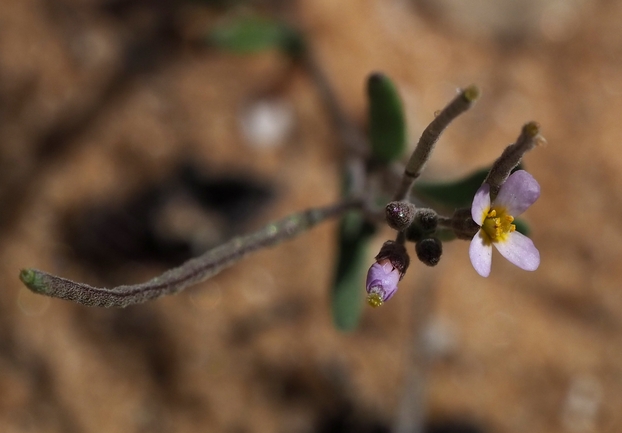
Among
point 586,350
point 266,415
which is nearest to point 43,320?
point 266,415

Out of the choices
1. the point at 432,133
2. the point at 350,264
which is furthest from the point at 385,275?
the point at 350,264

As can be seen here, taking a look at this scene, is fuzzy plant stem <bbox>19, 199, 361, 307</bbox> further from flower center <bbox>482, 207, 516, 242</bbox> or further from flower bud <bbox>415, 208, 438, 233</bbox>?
flower center <bbox>482, 207, 516, 242</bbox>

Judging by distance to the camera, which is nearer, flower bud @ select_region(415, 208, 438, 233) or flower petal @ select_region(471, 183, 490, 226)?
flower petal @ select_region(471, 183, 490, 226)

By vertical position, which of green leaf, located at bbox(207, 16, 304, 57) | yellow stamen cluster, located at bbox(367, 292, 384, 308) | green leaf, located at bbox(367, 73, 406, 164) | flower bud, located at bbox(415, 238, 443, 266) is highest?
green leaf, located at bbox(207, 16, 304, 57)

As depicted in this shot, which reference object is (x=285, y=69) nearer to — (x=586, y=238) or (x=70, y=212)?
(x=70, y=212)

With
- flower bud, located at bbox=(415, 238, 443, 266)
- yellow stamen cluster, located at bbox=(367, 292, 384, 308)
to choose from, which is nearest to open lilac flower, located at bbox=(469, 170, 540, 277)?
flower bud, located at bbox=(415, 238, 443, 266)

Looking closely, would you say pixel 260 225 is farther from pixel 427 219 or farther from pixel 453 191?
pixel 427 219

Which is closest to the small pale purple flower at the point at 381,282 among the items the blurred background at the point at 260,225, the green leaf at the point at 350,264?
the green leaf at the point at 350,264
